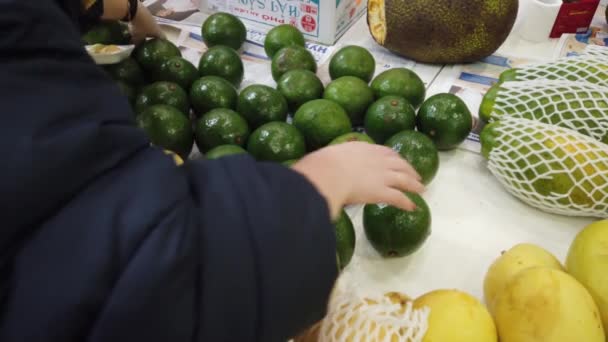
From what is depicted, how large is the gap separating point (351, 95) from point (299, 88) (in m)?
0.10

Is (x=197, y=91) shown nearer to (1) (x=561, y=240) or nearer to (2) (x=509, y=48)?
(1) (x=561, y=240)

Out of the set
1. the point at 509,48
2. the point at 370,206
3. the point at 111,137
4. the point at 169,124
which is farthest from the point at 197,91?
the point at 509,48

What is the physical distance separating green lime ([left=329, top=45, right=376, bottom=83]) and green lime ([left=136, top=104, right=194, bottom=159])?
34 centimetres

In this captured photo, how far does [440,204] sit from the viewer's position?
2.63 feet

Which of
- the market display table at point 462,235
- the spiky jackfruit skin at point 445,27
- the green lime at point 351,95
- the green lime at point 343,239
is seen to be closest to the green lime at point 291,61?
the green lime at point 351,95

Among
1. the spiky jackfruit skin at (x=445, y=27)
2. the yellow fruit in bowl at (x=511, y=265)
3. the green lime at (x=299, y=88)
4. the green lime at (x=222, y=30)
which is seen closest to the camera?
the yellow fruit in bowl at (x=511, y=265)

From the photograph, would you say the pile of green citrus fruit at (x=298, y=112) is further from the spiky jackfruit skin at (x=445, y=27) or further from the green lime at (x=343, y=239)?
the spiky jackfruit skin at (x=445, y=27)

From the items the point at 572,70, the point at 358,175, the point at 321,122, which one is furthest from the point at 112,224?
the point at 572,70

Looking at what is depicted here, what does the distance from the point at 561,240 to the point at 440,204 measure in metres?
0.19

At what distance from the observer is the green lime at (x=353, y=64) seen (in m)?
0.98

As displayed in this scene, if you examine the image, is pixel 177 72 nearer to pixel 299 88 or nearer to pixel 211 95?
pixel 211 95

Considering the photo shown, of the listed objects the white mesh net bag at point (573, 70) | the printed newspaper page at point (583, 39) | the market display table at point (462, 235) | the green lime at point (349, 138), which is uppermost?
the white mesh net bag at point (573, 70)

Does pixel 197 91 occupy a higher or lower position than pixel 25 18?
lower

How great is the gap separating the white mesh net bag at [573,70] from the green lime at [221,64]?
546 mm
